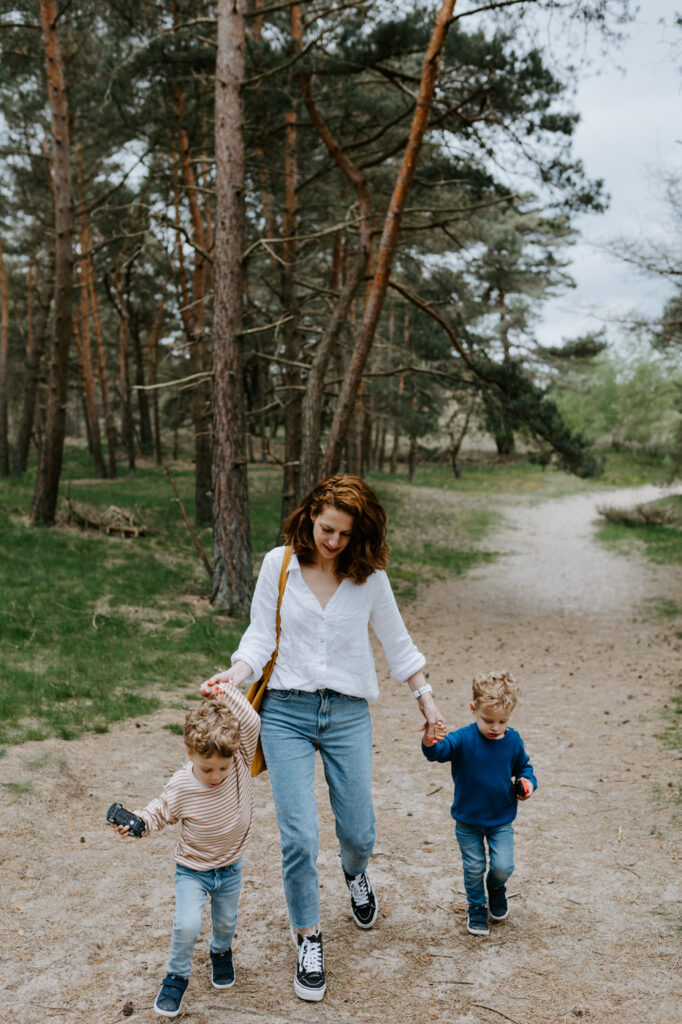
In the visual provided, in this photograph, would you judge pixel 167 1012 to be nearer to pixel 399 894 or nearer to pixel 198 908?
pixel 198 908

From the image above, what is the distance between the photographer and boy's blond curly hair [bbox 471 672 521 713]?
3389mm

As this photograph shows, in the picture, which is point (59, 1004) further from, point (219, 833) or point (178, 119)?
point (178, 119)

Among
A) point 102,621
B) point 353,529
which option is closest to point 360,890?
point 353,529

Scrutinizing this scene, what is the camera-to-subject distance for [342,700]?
3.26m

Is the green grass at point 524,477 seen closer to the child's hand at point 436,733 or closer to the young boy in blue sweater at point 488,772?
the young boy in blue sweater at point 488,772

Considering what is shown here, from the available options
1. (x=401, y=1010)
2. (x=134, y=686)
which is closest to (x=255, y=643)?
(x=401, y=1010)

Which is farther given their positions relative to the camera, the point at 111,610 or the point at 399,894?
the point at 111,610

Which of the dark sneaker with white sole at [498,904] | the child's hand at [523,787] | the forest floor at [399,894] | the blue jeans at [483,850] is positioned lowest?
A: the forest floor at [399,894]

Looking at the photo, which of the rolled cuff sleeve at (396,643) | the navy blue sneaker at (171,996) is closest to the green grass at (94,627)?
the navy blue sneaker at (171,996)

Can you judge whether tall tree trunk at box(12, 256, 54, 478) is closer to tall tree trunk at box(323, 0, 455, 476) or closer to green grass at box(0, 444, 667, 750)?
green grass at box(0, 444, 667, 750)

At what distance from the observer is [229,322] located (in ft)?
32.8

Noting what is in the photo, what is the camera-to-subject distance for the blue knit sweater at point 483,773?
3.47 metres

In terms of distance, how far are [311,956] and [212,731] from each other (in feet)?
3.48

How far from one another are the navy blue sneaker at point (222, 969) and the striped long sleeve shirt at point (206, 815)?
0.49 meters
